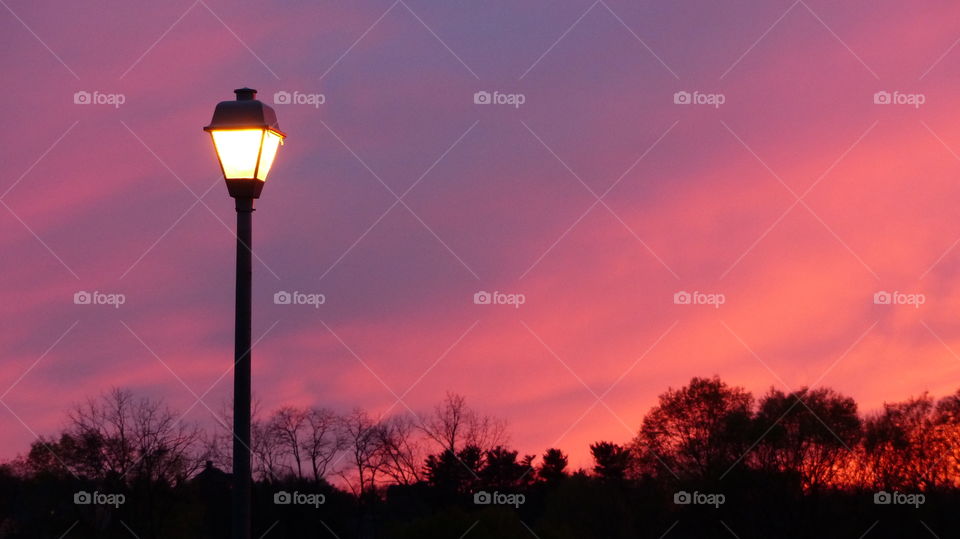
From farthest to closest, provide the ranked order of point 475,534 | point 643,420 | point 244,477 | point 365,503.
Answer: point 643,420
point 365,503
point 475,534
point 244,477

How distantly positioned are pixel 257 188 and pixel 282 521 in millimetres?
60240

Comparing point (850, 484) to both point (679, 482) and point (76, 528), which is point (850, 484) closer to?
point (679, 482)

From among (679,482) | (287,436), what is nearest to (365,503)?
(287,436)

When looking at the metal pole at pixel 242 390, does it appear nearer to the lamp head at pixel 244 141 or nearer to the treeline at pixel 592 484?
the lamp head at pixel 244 141

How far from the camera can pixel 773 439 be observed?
81062 millimetres

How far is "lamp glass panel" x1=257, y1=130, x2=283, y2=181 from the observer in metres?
10.4

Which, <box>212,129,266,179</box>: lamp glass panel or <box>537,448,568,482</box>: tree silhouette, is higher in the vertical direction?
<box>537,448,568,482</box>: tree silhouette

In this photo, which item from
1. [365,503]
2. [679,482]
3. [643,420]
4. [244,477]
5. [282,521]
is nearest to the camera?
[244,477]

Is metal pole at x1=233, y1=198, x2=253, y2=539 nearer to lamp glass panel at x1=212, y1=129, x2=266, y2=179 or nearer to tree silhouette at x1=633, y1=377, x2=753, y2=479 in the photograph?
lamp glass panel at x1=212, y1=129, x2=266, y2=179

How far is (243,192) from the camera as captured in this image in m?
10.4

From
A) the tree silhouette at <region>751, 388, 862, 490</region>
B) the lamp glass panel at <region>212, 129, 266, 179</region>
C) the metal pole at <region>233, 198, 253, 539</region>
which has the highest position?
the tree silhouette at <region>751, 388, 862, 490</region>

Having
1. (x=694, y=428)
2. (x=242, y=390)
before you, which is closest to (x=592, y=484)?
(x=694, y=428)

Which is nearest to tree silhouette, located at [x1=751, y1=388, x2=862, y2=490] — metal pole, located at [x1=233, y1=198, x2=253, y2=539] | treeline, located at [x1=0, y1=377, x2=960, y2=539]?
treeline, located at [x1=0, y1=377, x2=960, y2=539]

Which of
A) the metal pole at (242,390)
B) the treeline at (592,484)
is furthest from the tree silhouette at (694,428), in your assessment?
the metal pole at (242,390)
